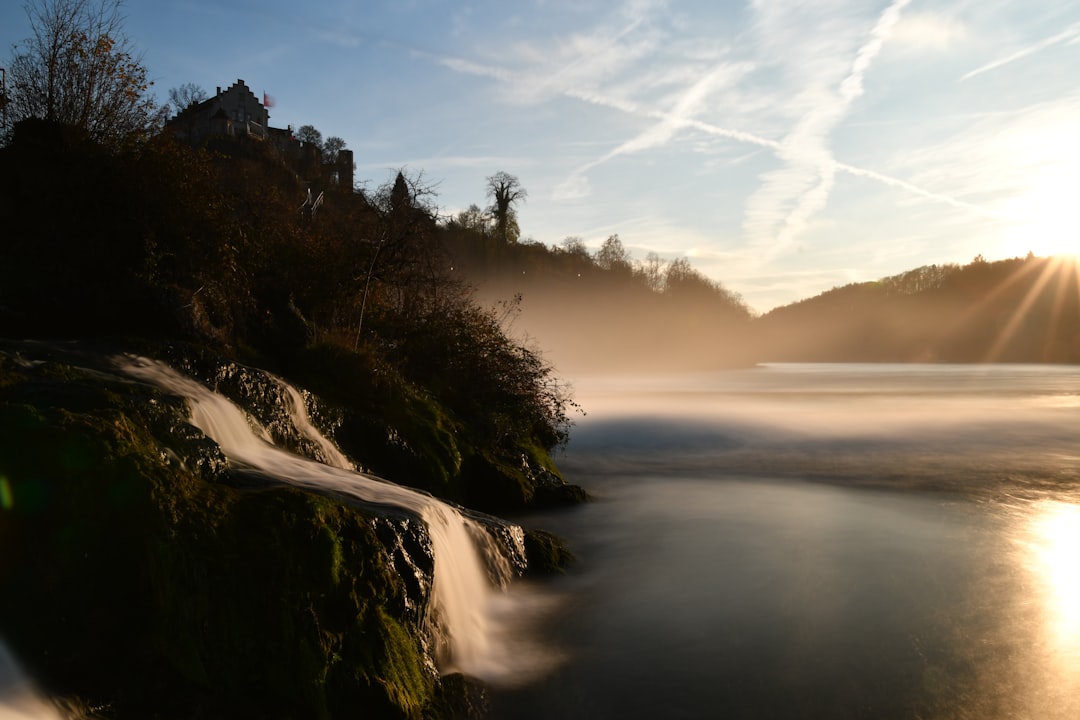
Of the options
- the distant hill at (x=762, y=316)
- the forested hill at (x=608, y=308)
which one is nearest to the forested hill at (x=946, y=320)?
the distant hill at (x=762, y=316)

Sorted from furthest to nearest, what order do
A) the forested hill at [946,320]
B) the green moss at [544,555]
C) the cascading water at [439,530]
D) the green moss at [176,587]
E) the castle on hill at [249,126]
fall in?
1. the forested hill at [946,320]
2. the castle on hill at [249,126]
3. the green moss at [544,555]
4. the cascading water at [439,530]
5. the green moss at [176,587]

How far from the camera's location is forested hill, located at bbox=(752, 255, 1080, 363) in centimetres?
13600

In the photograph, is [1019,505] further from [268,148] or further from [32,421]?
[268,148]

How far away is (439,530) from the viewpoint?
7.83 meters

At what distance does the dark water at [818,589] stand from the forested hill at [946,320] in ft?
431

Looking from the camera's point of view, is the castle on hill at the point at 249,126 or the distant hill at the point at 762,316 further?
the distant hill at the point at 762,316

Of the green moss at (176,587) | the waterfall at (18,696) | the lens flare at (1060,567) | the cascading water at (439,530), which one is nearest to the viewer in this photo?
the waterfall at (18,696)

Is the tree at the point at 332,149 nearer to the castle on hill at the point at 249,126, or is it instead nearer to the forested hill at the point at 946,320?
the castle on hill at the point at 249,126

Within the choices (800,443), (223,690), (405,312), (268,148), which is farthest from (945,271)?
(223,690)

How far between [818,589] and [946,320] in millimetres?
161912

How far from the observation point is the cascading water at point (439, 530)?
7130mm

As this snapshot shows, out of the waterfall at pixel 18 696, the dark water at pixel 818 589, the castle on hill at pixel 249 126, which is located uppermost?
the castle on hill at pixel 249 126

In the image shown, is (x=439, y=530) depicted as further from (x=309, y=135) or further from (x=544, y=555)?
(x=309, y=135)

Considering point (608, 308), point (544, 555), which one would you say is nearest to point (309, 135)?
point (608, 308)
